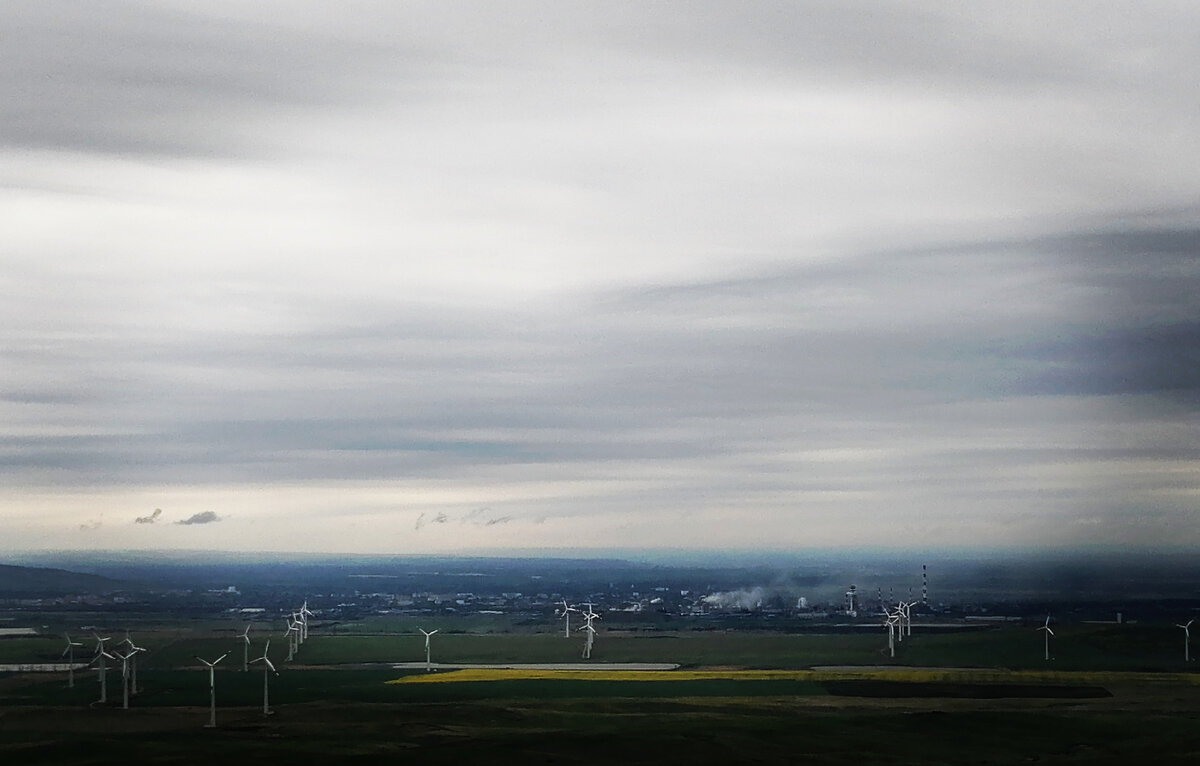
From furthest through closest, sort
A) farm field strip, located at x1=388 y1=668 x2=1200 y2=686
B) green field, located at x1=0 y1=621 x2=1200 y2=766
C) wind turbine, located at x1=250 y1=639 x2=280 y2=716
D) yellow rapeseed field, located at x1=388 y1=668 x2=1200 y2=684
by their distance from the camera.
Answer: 1. yellow rapeseed field, located at x1=388 y1=668 x2=1200 y2=684
2. farm field strip, located at x1=388 y1=668 x2=1200 y2=686
3. wind turbine, located at x1=250 y1=639 x2=280 y2=716
4. green field, located at x1=0 y1=621 x2=1200 y2=766

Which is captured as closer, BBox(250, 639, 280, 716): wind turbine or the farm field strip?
BBox(250, 639, 280, 716): wind turbine

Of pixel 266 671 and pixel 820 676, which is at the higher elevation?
pixel 266 671

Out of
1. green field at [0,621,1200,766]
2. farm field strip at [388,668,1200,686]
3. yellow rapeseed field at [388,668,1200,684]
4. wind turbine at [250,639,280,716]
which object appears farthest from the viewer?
yellow rapeseed field at [388,668,1200,684]

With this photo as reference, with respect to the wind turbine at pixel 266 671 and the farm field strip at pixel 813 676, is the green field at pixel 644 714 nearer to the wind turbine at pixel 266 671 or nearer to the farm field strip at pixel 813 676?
the farm field strip at pixel 813 676

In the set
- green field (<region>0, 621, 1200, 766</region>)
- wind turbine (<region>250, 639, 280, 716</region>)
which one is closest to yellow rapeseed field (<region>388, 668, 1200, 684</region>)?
green field (<region>0, 621, 1200, 766</region>)

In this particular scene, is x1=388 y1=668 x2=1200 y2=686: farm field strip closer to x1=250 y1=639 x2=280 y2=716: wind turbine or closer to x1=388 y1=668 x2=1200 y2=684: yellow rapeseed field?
x1=388 y1=668 x2=1200 y2=684: yellow rapeseed field

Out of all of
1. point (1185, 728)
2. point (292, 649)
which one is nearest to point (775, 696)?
point (1185, 728)

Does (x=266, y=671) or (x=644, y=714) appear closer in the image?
(x=644, y=714)

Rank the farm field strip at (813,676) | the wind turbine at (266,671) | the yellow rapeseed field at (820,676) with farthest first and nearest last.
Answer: the yellow rapeseed field at (820,676) < the farm field strip at (813,676) < the wind turbine at (266,671)

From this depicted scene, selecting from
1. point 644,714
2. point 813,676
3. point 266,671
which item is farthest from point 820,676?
point 266,671

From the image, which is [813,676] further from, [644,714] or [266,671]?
[266,671]

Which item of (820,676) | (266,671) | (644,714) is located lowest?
(644,714)

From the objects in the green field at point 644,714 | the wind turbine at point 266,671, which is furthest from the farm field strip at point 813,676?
the wind turbine at point 266,671
